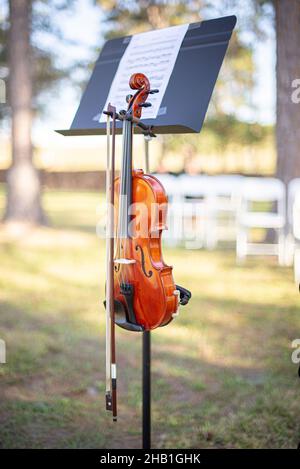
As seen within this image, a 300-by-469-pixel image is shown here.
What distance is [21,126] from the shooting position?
29.7 ft

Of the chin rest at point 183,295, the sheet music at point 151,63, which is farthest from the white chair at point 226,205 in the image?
the chin rest at point 183,295

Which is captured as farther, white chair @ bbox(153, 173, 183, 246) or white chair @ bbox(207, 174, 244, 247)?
white chair @ bbox(153, 173, 183, 246)

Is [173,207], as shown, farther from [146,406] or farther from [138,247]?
[138,247]

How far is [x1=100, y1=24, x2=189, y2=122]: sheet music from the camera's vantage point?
2230 mm

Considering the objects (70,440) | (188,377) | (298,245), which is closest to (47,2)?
(298,245)

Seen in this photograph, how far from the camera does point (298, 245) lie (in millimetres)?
6570

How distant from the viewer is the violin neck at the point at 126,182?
6.79 feet

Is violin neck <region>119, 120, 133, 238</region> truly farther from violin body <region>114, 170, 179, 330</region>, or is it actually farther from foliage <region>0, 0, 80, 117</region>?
foliage <region>0, 0, 80, 117</region>

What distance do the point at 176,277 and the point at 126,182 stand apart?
4135 millimetres

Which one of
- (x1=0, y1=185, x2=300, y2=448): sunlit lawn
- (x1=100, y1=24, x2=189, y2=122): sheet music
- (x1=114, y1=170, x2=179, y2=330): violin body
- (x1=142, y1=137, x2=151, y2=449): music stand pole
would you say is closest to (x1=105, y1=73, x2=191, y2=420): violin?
(x1=114, y1=170, x2=179, y2=330): violin body

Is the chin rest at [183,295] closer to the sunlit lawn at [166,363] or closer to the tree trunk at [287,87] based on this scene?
the sunlit lawn at [166,363]

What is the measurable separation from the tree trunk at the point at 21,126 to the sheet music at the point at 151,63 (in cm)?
692

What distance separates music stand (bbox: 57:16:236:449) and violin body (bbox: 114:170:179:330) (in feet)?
0.81

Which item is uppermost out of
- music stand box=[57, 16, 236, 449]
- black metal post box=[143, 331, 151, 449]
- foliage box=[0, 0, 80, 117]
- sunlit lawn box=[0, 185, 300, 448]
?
foliage box=[0, 0, 80, 117]
